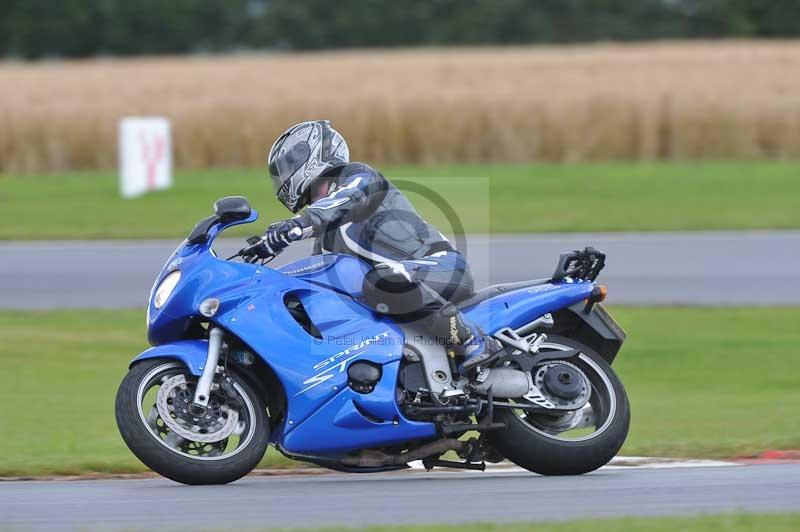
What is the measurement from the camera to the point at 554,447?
6.55 meters

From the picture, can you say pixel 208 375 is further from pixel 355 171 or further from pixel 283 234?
pixel 355 171

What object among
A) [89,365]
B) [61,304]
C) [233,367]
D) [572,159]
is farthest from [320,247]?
[572,159]

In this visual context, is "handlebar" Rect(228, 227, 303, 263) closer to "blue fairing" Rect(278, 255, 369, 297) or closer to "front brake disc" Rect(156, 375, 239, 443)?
"blue fairing" Rect(278, 255, 369, 297)

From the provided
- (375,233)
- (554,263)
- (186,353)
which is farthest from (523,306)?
(554,263)

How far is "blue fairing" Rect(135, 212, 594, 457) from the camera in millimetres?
6324

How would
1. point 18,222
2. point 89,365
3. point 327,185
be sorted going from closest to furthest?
point 327,185
point 89,365
point 18,222

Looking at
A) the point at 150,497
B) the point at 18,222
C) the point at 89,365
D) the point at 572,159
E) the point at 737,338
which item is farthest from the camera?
the point at 572,159

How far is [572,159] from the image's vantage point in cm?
2659

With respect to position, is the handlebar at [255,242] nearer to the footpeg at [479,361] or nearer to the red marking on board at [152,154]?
the footpeg at [479,361]

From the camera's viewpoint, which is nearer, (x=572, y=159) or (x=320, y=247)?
(x=320, y=247)

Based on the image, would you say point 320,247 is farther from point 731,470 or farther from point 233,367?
point 731,470

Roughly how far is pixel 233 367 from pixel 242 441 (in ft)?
1.16

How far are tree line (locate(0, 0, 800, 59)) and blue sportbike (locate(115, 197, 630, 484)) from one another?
54729mm

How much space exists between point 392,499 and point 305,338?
87 centimetres
